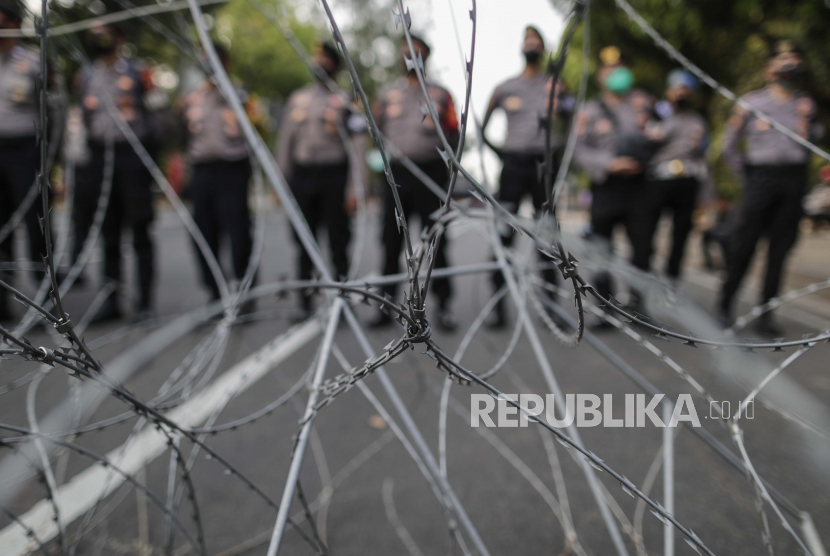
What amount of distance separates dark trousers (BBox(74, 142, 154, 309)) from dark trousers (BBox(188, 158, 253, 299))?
1.03 feet

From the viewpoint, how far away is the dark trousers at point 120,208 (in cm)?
326

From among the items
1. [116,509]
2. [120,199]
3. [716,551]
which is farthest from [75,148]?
[716,551]

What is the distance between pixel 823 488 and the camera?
165 centimetres

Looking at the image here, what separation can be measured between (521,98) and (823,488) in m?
2.43

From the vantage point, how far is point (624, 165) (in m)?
3.29

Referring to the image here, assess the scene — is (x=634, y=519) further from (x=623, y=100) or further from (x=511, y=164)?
(x=623, y=100)

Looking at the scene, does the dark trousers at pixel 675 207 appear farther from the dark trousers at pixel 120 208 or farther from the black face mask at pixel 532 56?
the dark trousers at pixel 120 208

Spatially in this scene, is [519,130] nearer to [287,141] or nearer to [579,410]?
[287,141]

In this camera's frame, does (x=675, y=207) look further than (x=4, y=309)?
Yes

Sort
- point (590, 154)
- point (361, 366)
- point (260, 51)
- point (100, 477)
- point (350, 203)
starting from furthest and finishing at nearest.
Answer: point (260, 51) < point (350, 203) < point (590, 154) < point (100, 477) < point (361, 366)

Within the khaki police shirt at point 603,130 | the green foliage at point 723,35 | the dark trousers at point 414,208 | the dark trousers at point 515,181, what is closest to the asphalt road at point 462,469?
the dark trousers at point 414,208

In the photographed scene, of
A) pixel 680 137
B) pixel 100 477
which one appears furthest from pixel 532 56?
pixel 100 477

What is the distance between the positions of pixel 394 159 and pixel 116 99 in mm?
1743

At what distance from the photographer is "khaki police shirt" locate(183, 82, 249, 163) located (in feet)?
10.8
